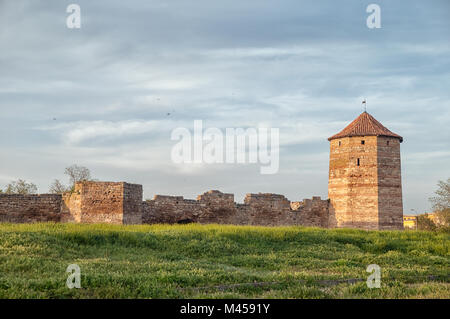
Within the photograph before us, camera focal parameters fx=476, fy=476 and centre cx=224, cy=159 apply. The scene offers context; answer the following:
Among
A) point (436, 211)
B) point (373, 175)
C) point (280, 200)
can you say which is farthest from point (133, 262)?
point (436, 211)

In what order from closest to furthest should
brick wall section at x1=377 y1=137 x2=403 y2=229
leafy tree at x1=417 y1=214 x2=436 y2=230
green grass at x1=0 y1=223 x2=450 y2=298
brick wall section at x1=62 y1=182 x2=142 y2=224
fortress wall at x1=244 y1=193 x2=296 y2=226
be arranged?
1. green grass at x1=0 y1=223 x2=450 y2=298
2. brick wall section at x1=62 y1=182 x2=142 y2=224
3. fortress wall at x1=244 y1=193 x2=296 y2=226
4. brick wall section at x1=377 y1=137 x2=403 y2=229
5. leafy tree at x1=417 y1=214 x2=436 y2=230

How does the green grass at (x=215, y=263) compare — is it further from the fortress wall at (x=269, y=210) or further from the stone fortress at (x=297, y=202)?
the fortress wall at (x=269, y=210)

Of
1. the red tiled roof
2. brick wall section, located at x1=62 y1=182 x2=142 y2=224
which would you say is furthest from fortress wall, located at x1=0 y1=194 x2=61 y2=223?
the red tiled roof

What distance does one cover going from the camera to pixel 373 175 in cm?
2578

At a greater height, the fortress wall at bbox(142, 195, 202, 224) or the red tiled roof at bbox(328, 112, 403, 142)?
the red tiled roof at bbox(328, 112, 403, 142)

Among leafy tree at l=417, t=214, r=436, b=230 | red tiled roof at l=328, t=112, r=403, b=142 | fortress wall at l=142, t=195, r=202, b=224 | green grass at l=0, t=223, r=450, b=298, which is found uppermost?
red tiled roof at l=328, t=112, r=403, b=142

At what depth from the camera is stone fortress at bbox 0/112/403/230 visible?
19.3 m

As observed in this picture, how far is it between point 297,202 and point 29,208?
14.3 meters

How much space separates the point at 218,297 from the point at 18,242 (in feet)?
23.1

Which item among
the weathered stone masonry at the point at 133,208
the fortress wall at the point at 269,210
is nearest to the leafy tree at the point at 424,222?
the fortress wall at the point at 269,210

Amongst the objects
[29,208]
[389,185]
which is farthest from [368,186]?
[29,208]

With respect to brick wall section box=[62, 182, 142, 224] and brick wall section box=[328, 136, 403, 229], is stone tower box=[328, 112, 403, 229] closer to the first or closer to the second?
brick wall section box=[328, 136, 403, 229]

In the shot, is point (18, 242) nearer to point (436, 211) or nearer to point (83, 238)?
point (83, 238)

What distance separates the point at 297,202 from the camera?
88.4 ft
